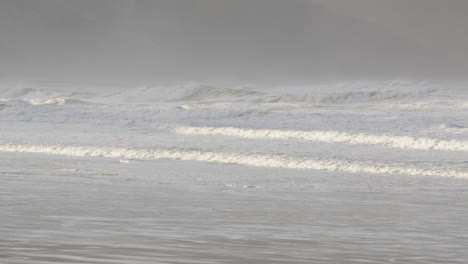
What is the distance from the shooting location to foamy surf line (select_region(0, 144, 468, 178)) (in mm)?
16641

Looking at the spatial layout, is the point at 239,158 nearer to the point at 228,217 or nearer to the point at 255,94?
the point at 228,217

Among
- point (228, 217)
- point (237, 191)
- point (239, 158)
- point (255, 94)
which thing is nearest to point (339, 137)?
point (239, 158)

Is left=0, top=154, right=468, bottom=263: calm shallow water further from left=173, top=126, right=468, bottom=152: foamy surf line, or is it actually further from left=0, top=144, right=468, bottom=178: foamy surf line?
left=173, top=126, right=468, bottom=152: foamy surf line

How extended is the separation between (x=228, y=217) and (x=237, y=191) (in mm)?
3268

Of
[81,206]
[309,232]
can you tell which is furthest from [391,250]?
[81,206]

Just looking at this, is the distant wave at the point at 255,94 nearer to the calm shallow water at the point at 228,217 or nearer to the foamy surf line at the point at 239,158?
the foamy surf line at the point at 239,158

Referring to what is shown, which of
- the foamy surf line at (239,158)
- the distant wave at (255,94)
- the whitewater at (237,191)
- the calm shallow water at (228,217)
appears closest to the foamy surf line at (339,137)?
the whitewater at (237,191)

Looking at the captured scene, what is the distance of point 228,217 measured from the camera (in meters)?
9.62

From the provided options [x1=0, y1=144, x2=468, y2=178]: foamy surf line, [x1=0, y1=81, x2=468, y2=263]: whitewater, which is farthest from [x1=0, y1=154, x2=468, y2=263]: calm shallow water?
[x1=0, y1=144, x2=468, y2=178]: foamy surf line

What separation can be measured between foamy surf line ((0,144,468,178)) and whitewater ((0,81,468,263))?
0.05m

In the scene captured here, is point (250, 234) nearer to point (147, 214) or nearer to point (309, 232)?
point (309, 232)

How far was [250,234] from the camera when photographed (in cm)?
823

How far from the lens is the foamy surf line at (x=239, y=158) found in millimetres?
16641

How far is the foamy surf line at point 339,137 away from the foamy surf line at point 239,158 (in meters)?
4.78
